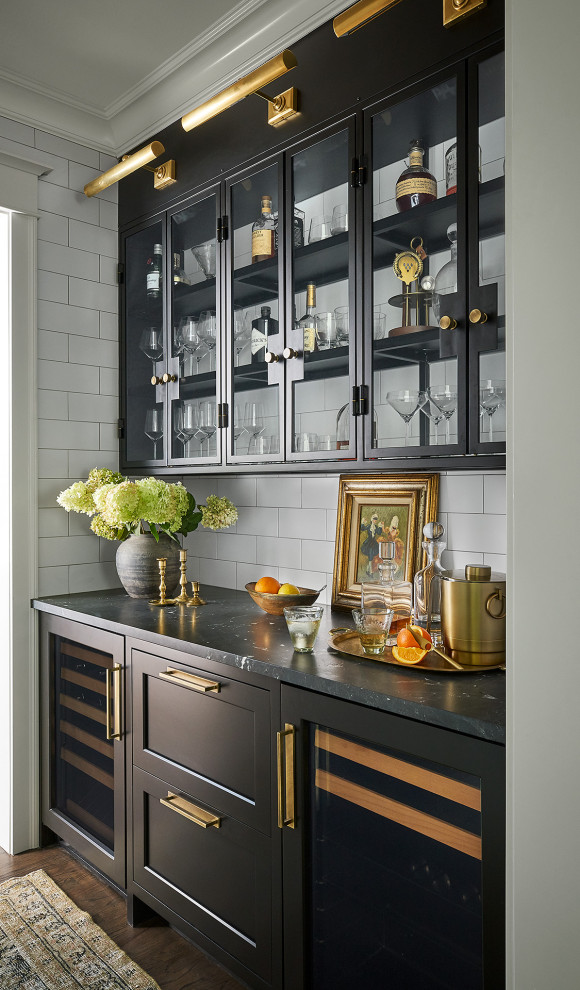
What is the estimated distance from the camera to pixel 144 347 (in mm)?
2645

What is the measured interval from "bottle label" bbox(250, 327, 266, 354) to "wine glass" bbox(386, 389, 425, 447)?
21.4 inches

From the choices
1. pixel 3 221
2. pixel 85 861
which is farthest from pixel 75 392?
pixel 85 861

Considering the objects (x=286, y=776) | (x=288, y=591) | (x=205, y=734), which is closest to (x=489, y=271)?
(x=288, y=591)

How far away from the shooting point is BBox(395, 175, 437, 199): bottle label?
1.63 m

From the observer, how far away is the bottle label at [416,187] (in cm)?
163

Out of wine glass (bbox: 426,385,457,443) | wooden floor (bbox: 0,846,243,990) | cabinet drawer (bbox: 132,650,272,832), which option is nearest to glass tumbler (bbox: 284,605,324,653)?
cabinet drawer (bbox: 132,650,272,832)

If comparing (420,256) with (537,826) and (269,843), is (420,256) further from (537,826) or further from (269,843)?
(269,843)

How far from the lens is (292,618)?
5.43 ft

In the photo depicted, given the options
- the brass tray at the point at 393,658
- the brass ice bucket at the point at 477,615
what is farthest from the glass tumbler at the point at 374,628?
the brass ice bucket at the point at 477,615

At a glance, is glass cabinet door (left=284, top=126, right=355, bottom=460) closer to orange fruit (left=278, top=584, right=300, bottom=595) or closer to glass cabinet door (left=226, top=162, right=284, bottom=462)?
glass cabinet door (left=226, top=162, right=284, bottom=462)

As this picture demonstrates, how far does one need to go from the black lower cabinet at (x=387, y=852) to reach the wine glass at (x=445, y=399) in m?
0.70

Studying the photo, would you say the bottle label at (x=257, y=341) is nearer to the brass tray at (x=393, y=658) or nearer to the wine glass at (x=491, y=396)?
the wine glass at (x=491, y=396)

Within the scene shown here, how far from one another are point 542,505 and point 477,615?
1.86 ft

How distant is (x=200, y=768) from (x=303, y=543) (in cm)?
90
